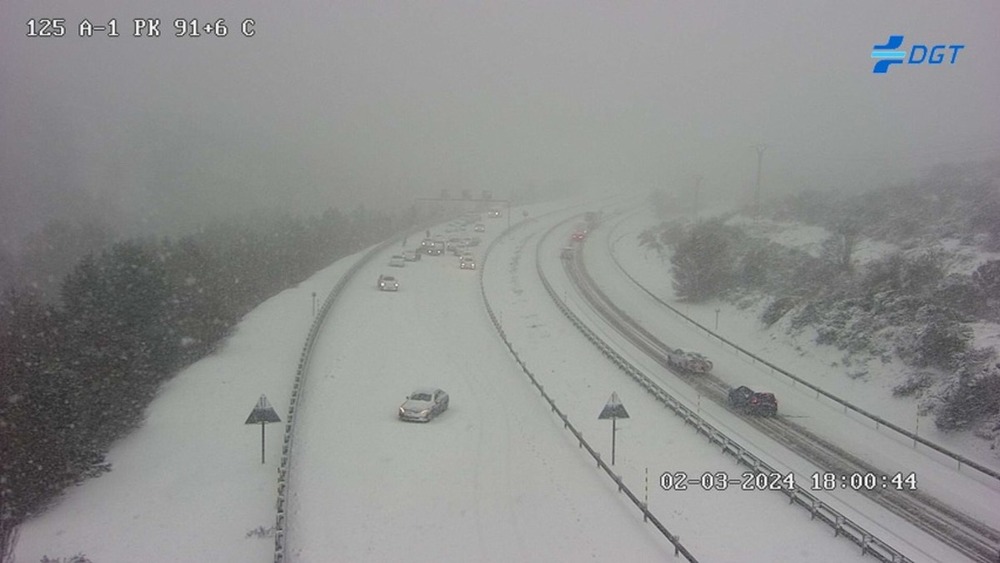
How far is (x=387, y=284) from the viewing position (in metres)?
46.9

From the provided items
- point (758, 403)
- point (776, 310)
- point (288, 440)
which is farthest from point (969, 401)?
point (288, 440)

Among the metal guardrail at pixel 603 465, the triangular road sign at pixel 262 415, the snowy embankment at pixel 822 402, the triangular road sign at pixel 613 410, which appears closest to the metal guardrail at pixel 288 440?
the triangular road sign at pixel 262 415

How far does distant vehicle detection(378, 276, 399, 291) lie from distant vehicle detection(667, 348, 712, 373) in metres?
22.3

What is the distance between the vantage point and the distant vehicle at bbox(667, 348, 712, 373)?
96.3 feet

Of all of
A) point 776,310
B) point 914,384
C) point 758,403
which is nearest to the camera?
point 914,384

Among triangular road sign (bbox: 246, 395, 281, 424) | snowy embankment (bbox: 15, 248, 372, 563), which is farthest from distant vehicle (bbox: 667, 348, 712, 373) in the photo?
triangular road sign (bbox: 246, 395, 281, 424)

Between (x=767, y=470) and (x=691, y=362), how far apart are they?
12.2 metres

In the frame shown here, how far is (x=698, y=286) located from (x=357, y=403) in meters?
25.6

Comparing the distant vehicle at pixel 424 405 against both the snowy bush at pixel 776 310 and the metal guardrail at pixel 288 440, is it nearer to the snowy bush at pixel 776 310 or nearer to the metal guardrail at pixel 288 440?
the metal guardrail at pixel 288 440

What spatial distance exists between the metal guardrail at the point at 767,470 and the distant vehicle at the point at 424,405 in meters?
7.76

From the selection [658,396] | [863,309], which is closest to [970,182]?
[863,309]

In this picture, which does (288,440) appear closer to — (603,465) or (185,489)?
Answer: (185,489)

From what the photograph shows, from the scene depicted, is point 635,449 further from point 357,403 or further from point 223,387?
point 223,387

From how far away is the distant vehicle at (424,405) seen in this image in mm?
22250
